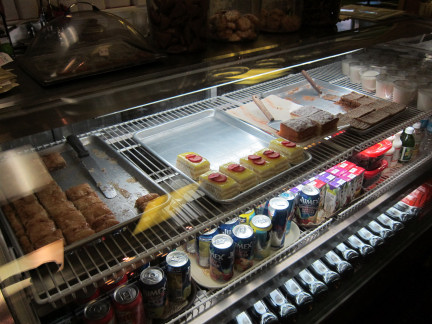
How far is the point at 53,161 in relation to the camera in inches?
53.6

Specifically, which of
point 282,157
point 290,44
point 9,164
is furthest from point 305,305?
point 9,164

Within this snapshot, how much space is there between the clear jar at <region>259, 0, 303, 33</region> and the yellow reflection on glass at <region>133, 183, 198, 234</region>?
727mm

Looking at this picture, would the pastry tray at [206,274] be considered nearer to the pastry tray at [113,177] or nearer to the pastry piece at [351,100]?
the pastry tray at [113,177]

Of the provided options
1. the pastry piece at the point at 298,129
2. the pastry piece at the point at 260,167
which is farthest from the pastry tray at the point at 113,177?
the pastry piece at the point at 298,129

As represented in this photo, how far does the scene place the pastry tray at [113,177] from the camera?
1.19 metres

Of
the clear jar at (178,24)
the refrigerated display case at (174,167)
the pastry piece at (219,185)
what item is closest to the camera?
the refrigerated display case at (174,167)

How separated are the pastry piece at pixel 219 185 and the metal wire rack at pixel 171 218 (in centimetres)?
4

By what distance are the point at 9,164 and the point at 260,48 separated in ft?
3.13

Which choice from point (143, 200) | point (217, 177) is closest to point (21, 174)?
point (143, 200)

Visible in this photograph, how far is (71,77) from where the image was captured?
0.96 m

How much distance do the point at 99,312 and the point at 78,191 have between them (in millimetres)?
406

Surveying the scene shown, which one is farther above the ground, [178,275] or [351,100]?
[351,100]

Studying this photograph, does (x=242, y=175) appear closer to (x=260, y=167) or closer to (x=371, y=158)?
(x=260, y=167)

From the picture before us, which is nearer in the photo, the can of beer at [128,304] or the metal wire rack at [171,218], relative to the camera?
the metal wire rack at [171,218]
